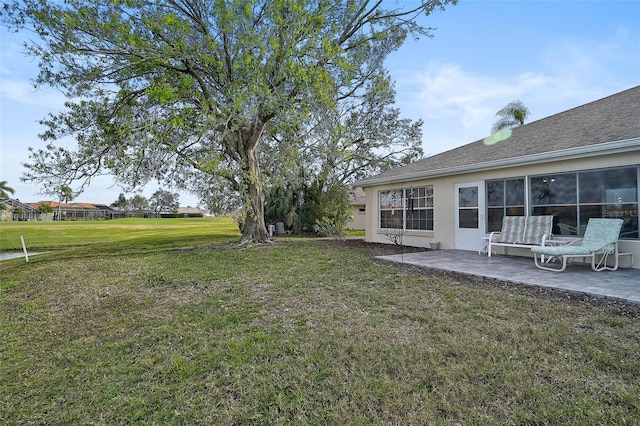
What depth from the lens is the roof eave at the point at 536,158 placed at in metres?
6.14

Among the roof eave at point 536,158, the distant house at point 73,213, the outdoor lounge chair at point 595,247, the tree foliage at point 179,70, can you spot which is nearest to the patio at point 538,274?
the outdoor lounge chair at point 595,247

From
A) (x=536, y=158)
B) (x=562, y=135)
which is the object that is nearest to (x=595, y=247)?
(x=536, y=158)

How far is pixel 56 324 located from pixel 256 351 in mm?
3179

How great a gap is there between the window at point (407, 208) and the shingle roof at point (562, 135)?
26.4 inches

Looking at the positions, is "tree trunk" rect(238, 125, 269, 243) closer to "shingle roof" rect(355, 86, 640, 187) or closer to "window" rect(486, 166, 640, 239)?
"shingle roof" rect(355, 86, 640, 187)

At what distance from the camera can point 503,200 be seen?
8578 mm

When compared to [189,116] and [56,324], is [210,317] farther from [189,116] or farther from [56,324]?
[189,116]

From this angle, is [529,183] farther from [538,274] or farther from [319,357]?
[319,357]

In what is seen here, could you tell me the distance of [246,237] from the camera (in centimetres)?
1225

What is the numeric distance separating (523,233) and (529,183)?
1.34 meters

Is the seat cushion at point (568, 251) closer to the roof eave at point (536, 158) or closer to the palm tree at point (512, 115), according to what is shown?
the roof eave at point (536, 158)

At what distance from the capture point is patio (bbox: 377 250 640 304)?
4697mm

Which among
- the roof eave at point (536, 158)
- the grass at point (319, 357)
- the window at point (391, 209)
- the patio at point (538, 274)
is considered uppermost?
the roof eave at point (536, 158)

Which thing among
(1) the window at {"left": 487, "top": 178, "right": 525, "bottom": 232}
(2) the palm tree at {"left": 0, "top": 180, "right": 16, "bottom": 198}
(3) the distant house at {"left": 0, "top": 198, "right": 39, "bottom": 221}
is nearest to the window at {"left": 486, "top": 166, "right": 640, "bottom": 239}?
(1) the window at {"left": 487, "top": 178, "right": 525, "bottom": 232}
